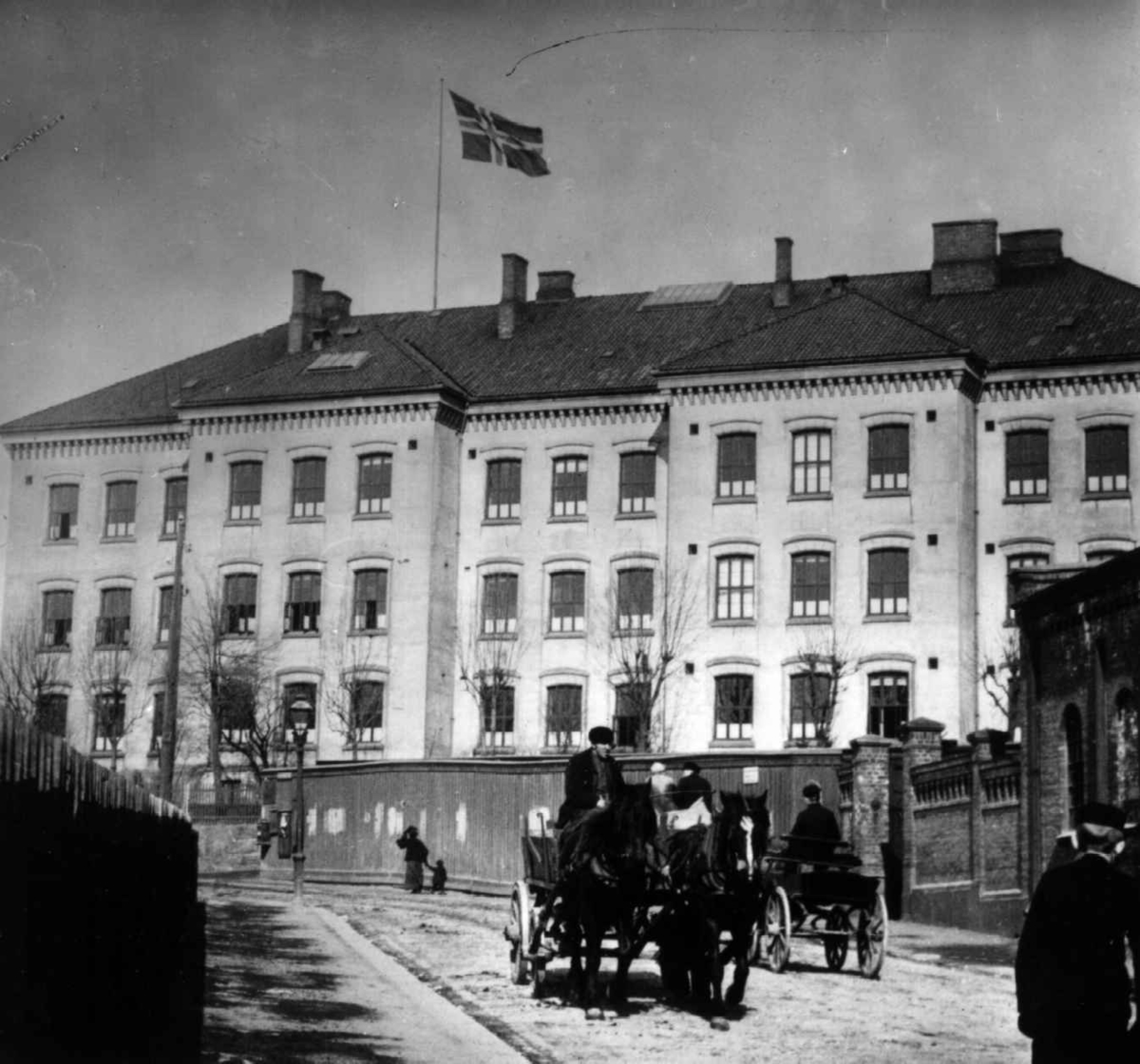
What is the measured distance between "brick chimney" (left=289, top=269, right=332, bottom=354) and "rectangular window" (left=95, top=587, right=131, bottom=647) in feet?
29.7

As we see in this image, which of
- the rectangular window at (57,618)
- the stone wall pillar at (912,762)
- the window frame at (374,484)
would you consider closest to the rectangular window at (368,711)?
the window frame at (374,484)

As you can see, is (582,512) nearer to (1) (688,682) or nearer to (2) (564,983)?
(1) (688,682)

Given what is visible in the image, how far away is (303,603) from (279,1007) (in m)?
40.9

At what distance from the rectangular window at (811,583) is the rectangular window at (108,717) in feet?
66.8

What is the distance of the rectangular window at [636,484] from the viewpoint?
54.2 meters

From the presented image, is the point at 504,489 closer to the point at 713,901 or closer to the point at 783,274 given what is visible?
the point at 783,274

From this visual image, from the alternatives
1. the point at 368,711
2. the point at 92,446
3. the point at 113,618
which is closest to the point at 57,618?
the point at 113,618

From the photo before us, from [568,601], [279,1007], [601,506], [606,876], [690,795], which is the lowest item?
[279,1007]

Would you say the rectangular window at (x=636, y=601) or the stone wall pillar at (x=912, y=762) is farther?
the rectangular window at (x=636, y=601)

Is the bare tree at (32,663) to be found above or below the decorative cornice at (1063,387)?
below

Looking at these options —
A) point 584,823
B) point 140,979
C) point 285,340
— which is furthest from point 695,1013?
point 285,340

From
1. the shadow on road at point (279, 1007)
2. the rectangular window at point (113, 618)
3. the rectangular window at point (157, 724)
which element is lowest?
the shadow on road at point (279, 1007)

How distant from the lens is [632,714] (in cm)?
5253

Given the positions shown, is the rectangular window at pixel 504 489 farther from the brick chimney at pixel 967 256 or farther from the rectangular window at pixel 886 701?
the brick chimney at pixel 967 256
